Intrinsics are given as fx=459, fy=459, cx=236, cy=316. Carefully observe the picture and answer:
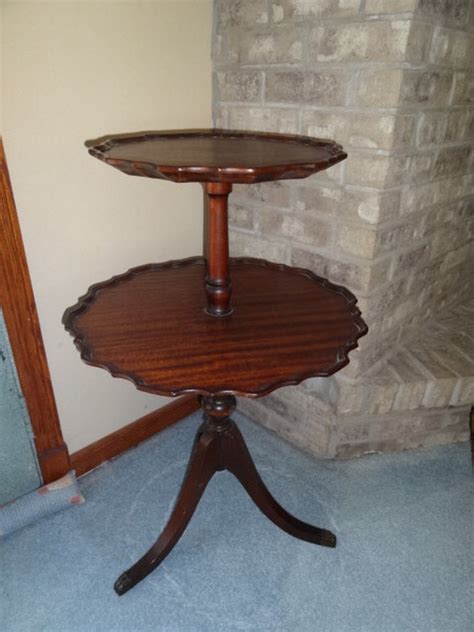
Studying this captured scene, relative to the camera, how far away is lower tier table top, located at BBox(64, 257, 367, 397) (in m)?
0.93

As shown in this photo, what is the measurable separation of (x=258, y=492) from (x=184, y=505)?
0.77 ft

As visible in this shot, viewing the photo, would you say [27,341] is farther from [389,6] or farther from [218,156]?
[389,6]

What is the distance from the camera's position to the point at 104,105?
1380 millimetres

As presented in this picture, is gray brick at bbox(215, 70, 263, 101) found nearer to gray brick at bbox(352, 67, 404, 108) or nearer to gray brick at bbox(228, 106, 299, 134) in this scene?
gray brick at bbox(228, 106, 299, 134)

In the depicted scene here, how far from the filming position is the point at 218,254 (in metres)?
1.14

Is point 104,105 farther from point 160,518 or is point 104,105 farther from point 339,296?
point 160,518

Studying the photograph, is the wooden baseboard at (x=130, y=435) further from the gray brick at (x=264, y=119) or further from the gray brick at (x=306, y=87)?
the gray brick at (x=306, y=87)

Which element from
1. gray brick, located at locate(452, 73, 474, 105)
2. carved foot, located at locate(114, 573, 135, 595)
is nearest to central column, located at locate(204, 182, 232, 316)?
carved foot, located at locate(114, 573, 135, 595)

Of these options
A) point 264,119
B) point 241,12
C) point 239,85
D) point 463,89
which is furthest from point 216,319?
point 463,89

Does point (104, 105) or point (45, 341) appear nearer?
point (104, 105)

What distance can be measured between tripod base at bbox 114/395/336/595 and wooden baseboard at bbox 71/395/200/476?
1.56 ft

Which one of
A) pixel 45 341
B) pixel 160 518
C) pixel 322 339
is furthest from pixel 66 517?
pixel 322 339

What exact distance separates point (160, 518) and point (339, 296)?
993 mm

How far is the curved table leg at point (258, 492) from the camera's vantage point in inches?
53.4
